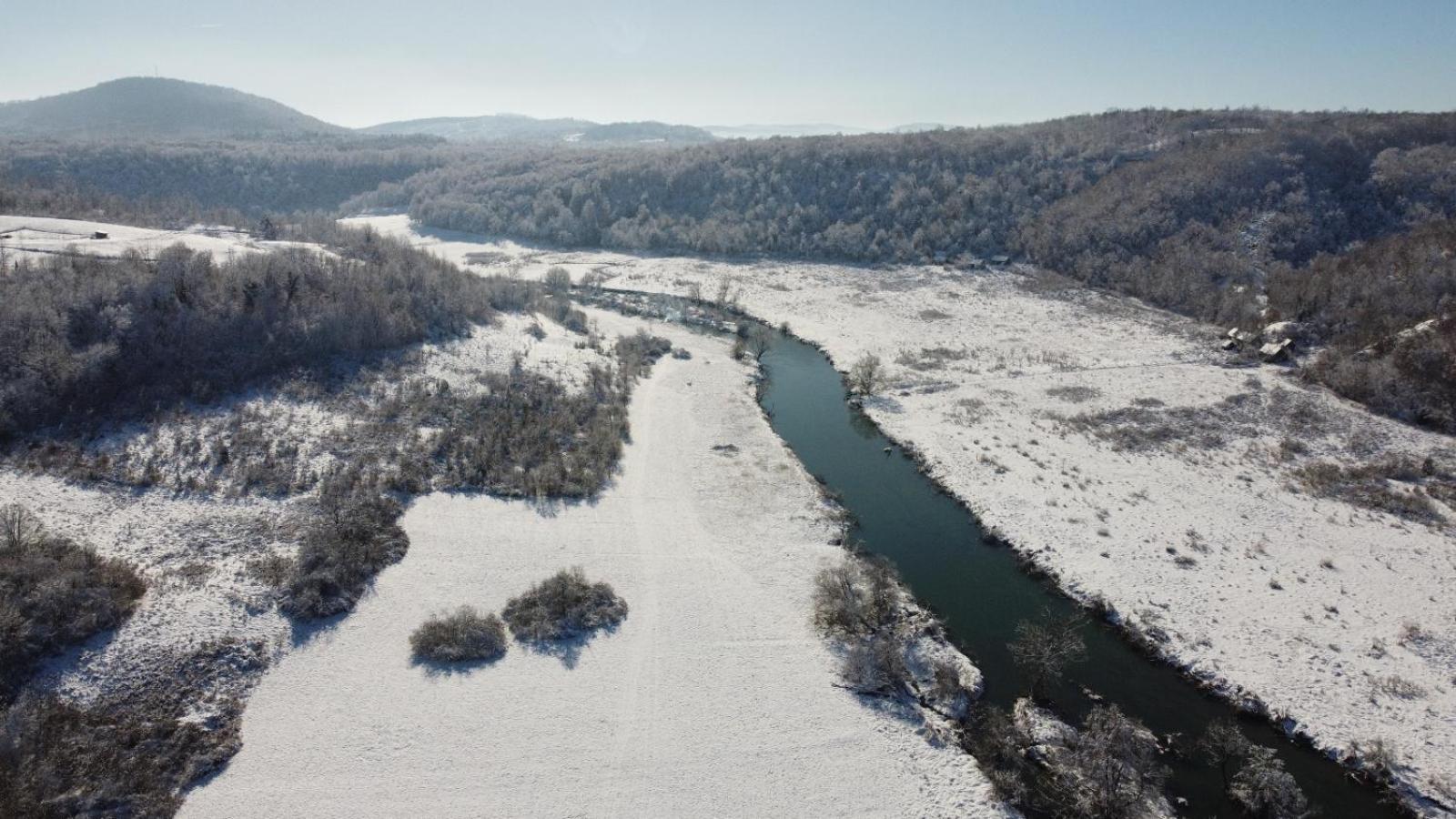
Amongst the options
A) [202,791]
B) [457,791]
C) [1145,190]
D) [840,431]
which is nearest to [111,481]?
[202,791]

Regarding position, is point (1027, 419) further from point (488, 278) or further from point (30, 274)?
point (30, 274)

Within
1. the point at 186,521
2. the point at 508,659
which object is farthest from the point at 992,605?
the point at 186,521

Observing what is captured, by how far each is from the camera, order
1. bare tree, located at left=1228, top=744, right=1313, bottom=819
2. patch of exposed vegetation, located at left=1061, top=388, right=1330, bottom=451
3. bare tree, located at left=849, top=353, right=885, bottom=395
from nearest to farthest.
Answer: bare tree, located at left=1228, top=744, right=1313, bottom=819 → patch of exposed vegetation, located at left=1061, top=388, right=1330, bottom=451 → bare tree, located at left=849, top=353, right=885, bottom=395

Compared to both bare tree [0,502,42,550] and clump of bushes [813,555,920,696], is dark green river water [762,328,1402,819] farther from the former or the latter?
bare tree [0,502,42,550]

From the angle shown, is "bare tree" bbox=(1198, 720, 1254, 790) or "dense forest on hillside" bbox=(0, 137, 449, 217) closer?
"bare tree" bbox=(1198, 720, 1254, 790)

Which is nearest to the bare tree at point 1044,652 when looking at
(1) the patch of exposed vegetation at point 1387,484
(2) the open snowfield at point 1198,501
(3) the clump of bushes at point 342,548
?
(2) the open snowfield at point 1198,501

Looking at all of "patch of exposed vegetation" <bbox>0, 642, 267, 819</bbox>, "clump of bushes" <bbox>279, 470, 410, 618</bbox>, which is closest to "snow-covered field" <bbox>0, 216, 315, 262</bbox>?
"clump of bushes" <bbox>279, 470, 410, 618</bbox>
